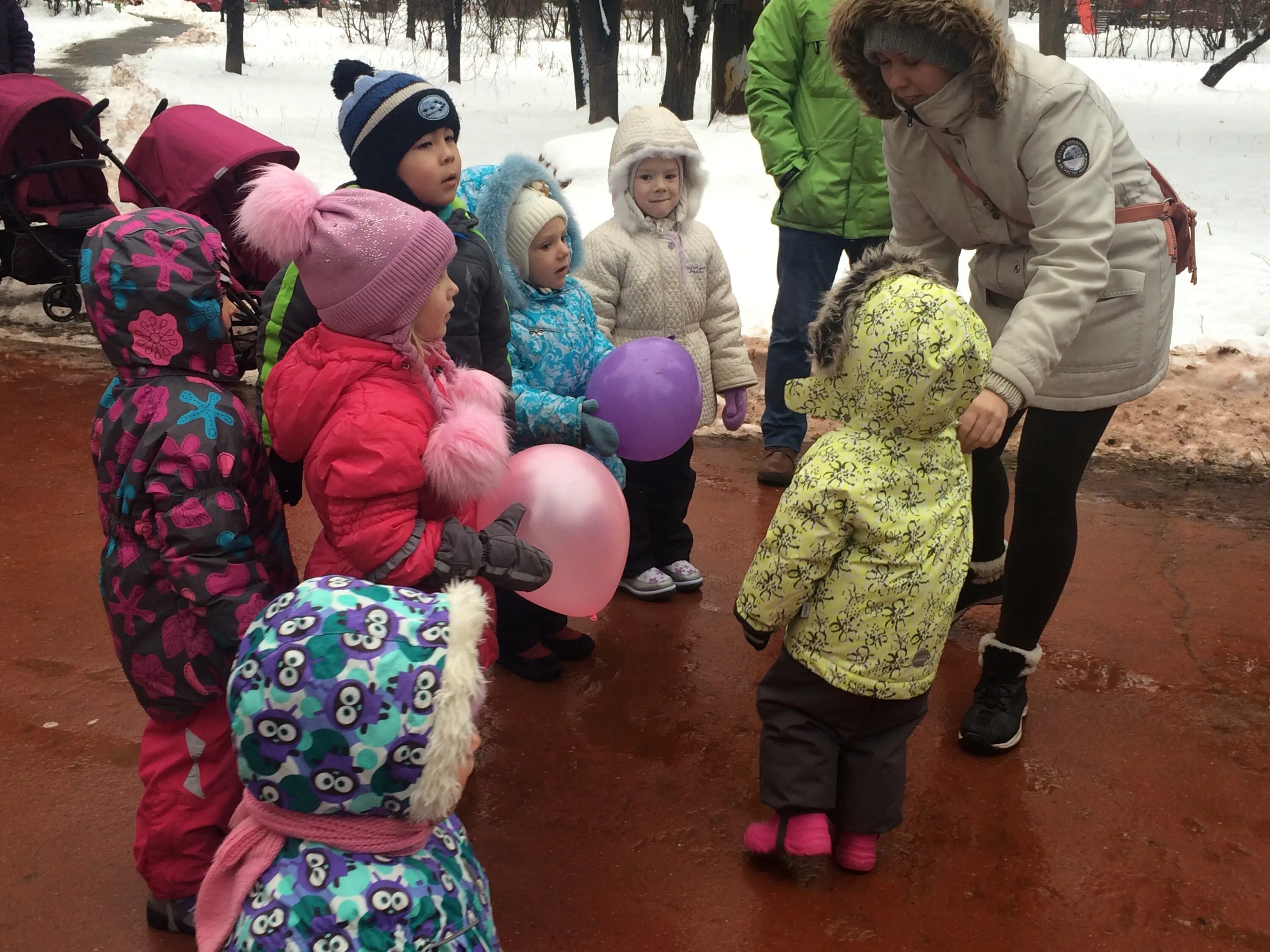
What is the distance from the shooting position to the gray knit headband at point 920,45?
2977mm

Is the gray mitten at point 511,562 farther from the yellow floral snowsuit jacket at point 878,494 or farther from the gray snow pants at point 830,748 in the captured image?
the gray snow pants at point 830,748

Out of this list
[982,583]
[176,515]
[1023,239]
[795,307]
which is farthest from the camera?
[795,307]

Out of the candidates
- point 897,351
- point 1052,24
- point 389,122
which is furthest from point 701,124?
point 897,351

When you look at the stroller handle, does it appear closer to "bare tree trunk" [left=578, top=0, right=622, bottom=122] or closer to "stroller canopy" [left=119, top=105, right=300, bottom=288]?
"stroller canopy" [left=119, top=105, right=300, bottom=288]

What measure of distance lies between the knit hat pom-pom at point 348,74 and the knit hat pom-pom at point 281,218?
1286mm

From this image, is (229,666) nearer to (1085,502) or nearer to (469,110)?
(1085,502)

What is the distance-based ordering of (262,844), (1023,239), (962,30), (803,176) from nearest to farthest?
1. (262,844)
2. (962,30)
3. (1023,239)
4. (803,176)

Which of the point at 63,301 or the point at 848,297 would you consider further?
the point at 63,301

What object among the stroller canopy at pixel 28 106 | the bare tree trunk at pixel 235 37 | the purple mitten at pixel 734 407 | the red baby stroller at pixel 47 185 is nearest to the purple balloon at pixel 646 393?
the purple mitten at pixel 734 407

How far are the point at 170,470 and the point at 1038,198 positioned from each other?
2322 mm

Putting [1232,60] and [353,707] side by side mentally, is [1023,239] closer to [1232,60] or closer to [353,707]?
[353,707]

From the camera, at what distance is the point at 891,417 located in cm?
270

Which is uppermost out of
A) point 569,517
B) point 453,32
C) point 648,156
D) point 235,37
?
point 453,32

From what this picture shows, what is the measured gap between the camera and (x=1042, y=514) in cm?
343
